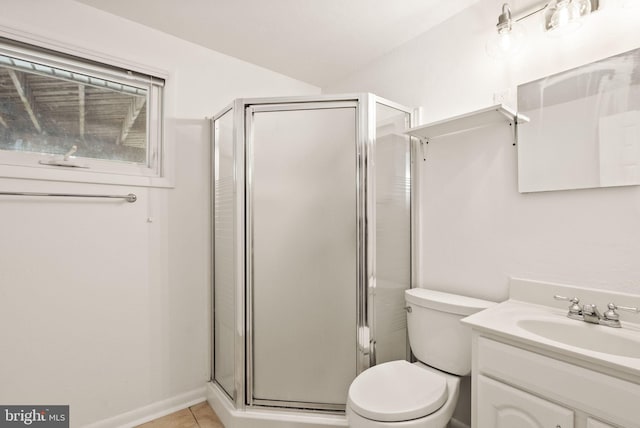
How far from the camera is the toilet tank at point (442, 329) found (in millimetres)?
1504

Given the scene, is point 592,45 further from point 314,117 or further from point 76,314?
point 76,314

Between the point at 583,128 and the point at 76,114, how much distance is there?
2499mm

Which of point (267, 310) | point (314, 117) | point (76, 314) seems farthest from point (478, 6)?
point (76, 314)

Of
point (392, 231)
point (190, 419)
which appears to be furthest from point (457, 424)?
point (190, 419)

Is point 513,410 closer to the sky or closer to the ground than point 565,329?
closer to the ground

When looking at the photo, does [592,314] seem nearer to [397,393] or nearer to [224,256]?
[397,393]

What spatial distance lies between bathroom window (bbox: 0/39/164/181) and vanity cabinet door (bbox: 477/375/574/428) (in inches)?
80.8

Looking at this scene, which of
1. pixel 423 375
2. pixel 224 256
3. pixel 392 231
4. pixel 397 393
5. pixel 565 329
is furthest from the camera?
pixel 224 256

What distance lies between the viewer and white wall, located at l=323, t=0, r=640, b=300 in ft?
4.10

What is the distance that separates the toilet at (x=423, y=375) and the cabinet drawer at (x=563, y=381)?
27 centimetres

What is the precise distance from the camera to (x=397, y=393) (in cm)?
133

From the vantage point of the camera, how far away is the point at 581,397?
96 cm

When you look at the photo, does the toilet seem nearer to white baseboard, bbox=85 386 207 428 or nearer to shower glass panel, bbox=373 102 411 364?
shower glass panel, bbox=373 102 411 364

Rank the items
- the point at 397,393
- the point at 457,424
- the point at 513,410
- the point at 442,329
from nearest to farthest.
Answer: the point at 513,410
the point at 397,393
the point at 442,329
the point at 457,424
